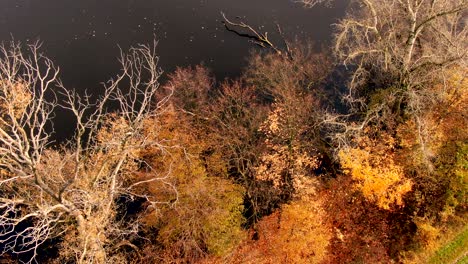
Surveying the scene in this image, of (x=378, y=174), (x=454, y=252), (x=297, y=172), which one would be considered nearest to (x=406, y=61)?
(x=378, y=174)

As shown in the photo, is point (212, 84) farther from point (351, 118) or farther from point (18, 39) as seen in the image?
point (18, 39)

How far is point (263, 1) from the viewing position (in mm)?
52625

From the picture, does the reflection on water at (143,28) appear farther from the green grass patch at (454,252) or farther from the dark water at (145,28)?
the green grass patch at (454,252)

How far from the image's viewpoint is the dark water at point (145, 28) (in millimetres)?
45875

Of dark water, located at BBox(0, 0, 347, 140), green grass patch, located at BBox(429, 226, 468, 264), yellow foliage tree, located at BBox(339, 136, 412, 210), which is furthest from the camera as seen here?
dark water, located at BBox(0, 0, 347, 140)

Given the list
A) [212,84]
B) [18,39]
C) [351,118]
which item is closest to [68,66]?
[18,39]

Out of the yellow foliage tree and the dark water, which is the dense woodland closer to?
the yellow foliage tree

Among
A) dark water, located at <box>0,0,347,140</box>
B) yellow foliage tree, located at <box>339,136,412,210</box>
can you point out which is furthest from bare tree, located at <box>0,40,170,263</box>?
yellow foliage tree, located at <box>339,136,412,210</box>

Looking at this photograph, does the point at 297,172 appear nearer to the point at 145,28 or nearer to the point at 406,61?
the point at 406,61

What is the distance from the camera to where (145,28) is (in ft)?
165

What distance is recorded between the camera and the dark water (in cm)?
4588

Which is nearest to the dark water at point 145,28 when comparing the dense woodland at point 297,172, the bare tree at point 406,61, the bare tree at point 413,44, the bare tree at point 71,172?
the bare tree at point 71,172

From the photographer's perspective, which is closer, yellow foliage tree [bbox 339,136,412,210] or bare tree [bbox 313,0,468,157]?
bare tree [bbox 313,0,468,157]

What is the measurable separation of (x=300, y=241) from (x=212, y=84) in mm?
19328
